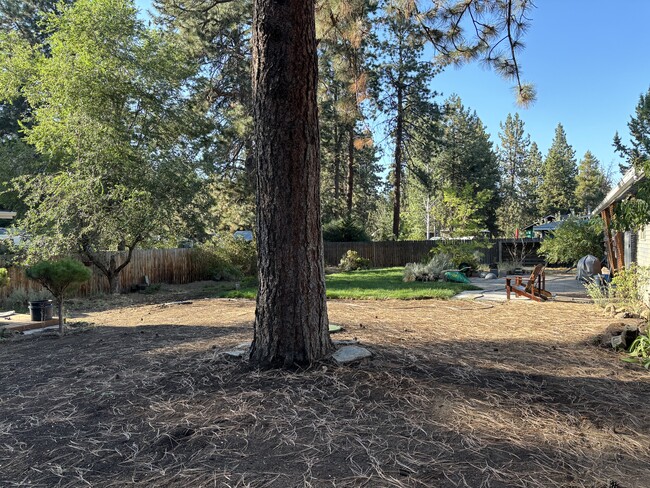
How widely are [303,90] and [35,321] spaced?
678 cm

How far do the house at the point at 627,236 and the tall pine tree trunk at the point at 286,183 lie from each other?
4870 mm

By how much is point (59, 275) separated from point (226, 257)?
10785mm

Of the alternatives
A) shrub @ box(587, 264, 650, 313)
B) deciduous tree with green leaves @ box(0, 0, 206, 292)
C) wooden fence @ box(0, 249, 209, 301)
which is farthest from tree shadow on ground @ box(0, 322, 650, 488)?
wooden fence @ box(0, 249, 209, 301)

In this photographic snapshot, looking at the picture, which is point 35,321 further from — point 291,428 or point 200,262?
point 200,262

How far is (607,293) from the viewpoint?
8305mm

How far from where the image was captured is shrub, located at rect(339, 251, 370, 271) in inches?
827

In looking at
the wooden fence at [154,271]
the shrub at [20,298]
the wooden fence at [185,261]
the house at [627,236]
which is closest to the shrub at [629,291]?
the house at [627,236]

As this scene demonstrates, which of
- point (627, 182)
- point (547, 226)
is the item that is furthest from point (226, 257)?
point (547, 226)

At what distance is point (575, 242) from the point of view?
619 inches

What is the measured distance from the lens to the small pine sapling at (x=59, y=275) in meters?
6.20

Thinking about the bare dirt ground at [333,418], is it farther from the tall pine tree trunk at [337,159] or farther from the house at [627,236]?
the tall pine tree trunk at [337,159]

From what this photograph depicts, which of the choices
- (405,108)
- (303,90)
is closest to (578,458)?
(303,90)

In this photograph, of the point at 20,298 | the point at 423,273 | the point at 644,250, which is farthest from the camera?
the point at 423,273

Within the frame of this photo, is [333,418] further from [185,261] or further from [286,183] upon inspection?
[185,261]
